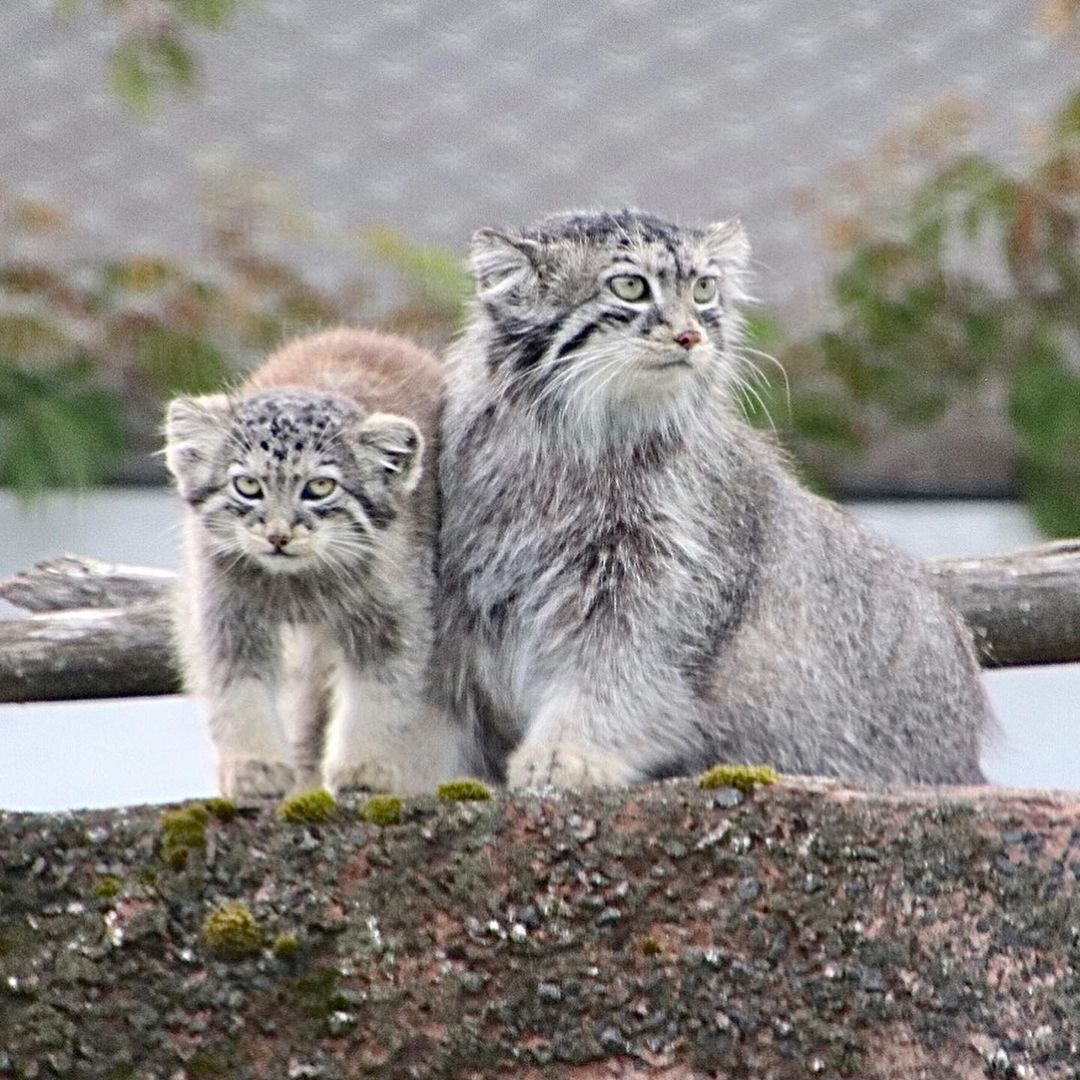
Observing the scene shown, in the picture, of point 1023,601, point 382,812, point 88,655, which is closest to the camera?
point 382,812

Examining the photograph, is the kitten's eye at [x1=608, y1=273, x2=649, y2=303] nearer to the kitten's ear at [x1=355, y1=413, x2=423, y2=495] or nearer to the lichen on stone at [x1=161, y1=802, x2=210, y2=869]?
the kitten's ear at [x1=355, y1=413, x2=423, y2=495]

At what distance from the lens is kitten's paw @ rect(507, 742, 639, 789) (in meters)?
4.58

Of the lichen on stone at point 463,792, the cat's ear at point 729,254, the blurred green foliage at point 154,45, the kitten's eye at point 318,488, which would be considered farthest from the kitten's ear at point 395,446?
the blurred green foliage at point 154,45

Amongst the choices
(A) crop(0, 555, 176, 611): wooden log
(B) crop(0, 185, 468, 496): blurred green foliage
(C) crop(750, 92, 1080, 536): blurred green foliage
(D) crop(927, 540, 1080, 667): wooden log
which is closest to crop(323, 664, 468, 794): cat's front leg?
(A) crop(0, 555, 176, 611): wooden log

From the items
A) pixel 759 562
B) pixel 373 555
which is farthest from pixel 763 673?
pixel 373 555

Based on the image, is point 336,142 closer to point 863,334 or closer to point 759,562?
point 863,334

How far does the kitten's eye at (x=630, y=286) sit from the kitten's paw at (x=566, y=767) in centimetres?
96

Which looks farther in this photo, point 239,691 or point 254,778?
point 239,691

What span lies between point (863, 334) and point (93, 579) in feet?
9.27

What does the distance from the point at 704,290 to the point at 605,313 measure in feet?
0.86

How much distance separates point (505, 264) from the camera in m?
4.73

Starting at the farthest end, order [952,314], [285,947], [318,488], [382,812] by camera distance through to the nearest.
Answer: [952,314], [318,488], [382,812], [285,947]

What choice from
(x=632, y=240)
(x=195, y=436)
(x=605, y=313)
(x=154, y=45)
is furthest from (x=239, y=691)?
(x=154, y=45)

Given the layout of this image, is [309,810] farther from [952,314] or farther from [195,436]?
[952,314]
